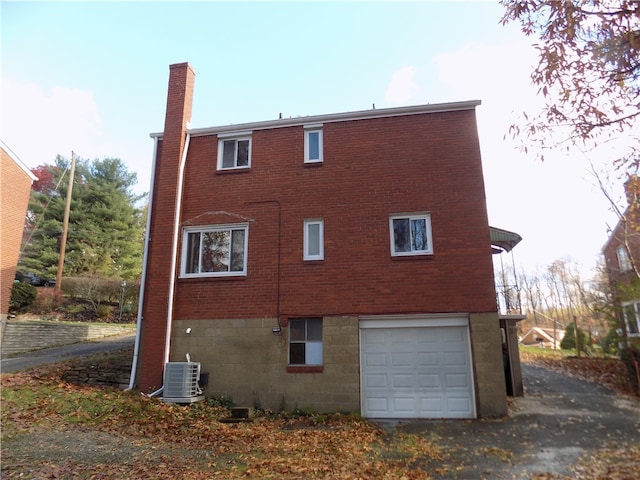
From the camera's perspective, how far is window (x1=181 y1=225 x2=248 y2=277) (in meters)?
12.3

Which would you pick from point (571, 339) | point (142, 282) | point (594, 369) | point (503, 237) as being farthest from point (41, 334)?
point (571, 339)

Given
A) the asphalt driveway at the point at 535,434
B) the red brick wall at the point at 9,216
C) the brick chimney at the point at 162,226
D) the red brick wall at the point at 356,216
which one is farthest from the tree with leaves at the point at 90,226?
the asphalt driveway at the point at 535,434

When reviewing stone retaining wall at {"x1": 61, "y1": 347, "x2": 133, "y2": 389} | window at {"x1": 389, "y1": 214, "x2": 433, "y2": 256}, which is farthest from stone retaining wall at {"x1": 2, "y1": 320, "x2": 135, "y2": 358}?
window at {"x1": 389, "y1": 214, "x2": 433, "y2": 256}

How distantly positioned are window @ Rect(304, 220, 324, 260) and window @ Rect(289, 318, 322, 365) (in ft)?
5.62

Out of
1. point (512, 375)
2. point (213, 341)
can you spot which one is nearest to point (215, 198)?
point (213, 341)

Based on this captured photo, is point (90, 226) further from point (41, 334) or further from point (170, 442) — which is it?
point (170, 442)

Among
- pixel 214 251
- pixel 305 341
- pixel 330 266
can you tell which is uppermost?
pixel 214 251

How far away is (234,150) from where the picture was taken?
13.3 metres

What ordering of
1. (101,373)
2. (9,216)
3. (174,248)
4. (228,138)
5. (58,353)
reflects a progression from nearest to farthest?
1. (101,373)
2. (174,248)
3. (228,138)
4. (58,353)
5. (9,216)

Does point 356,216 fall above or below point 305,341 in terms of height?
above

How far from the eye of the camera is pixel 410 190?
11727 mm

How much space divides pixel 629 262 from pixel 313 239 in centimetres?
1443

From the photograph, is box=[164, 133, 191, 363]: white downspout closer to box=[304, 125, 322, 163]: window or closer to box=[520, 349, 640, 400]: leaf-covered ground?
box=[304, 125, 322, 163]: window

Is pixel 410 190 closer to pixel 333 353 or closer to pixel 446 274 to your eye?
pixel 446 274
